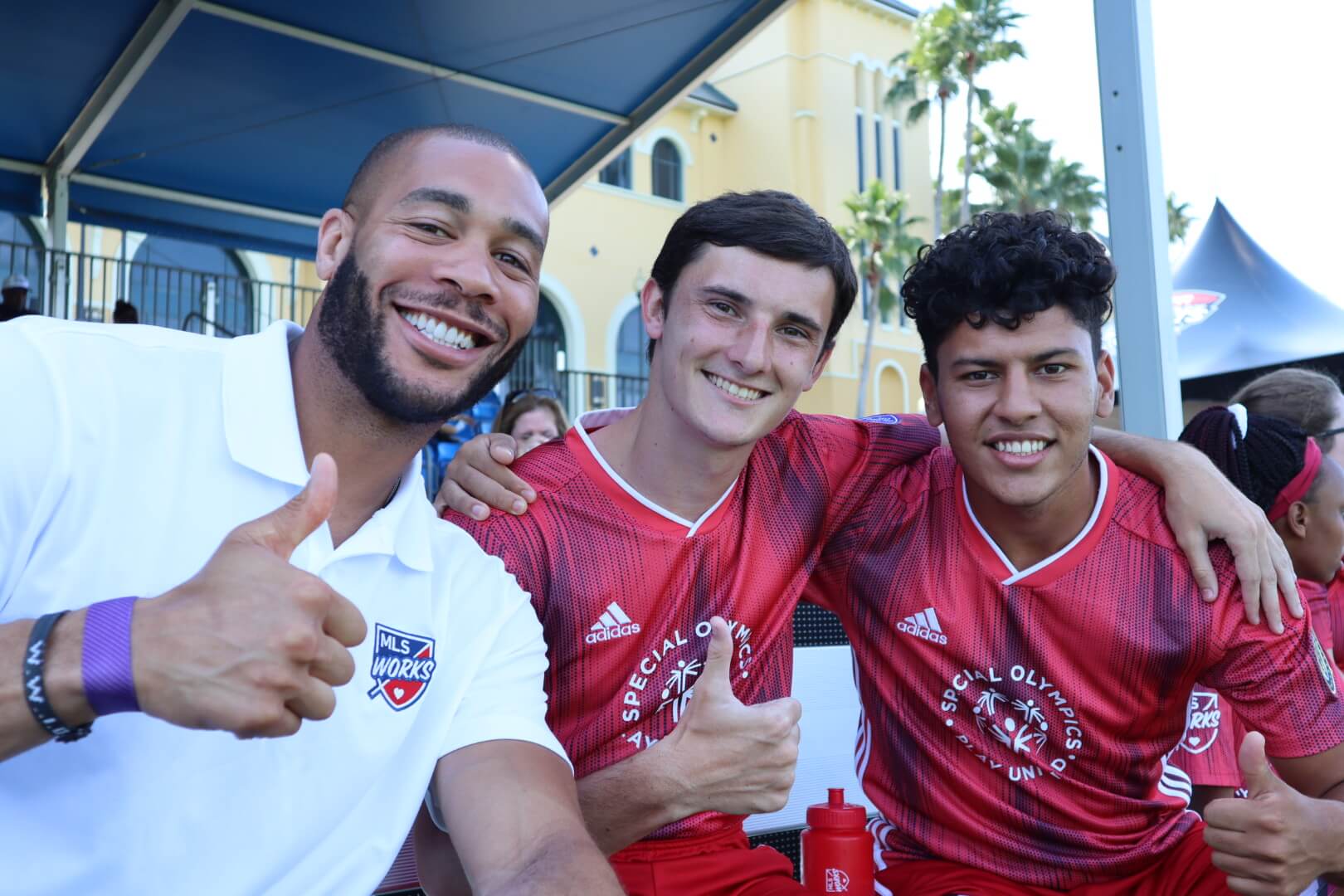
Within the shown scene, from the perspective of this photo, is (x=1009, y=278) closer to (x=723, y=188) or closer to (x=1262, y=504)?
(x=1262, y=504)

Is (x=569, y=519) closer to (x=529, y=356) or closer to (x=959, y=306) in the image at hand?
(x=959, y=306)

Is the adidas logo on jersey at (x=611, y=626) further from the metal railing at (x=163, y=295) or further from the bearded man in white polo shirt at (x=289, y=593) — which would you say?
the metal railing at (x=163, y=295)

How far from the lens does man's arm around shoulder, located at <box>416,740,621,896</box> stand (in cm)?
171

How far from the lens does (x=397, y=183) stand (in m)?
2.12

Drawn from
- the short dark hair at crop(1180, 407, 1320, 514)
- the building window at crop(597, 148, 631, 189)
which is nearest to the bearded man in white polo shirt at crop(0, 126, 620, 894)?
the short dark hair at crop(1180, 407, 1320, 514)

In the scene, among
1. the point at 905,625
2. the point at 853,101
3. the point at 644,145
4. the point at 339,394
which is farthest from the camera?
the point at 853,101

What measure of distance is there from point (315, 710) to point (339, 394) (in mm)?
815

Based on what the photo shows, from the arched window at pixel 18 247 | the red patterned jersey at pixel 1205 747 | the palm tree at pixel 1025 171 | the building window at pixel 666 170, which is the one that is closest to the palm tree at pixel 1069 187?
the palm tree at pixel 1025 171

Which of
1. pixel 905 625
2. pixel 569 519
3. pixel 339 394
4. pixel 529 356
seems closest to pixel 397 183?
pixel 339 394

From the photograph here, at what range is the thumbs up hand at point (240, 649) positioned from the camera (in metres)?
1.23

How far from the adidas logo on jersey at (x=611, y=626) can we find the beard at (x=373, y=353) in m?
0.61

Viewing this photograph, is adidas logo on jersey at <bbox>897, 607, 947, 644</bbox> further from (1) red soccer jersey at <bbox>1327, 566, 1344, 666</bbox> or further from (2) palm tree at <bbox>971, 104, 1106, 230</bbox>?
(2) palm tree at <bbox>971, 104, 1106, 230</bbox>

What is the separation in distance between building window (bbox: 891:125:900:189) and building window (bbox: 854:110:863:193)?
4.66 feet

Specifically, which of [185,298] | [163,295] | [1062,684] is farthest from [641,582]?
[163,295]
